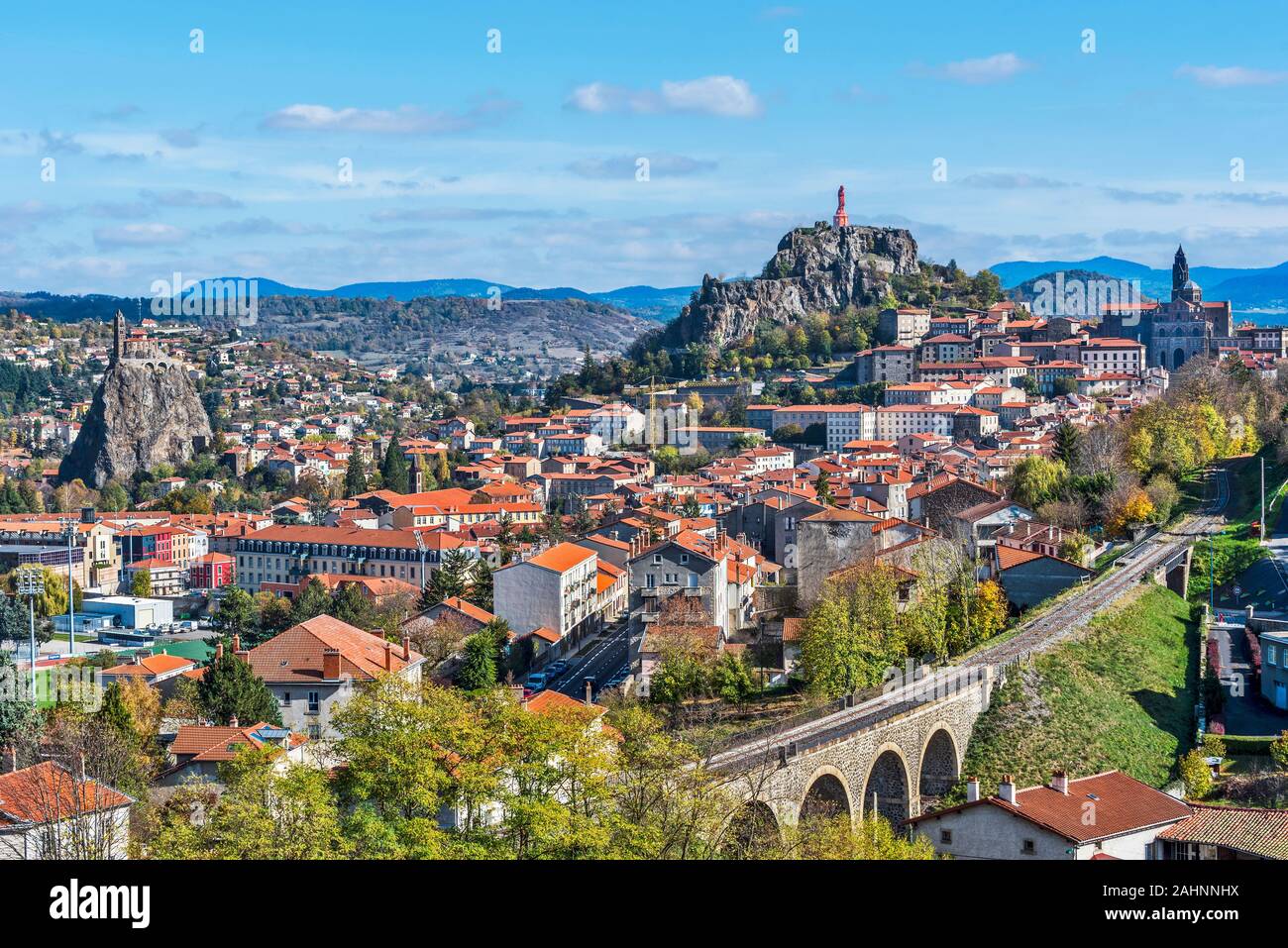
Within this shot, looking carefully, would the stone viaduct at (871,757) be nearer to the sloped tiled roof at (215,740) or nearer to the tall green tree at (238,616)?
the sloped tiled roof at (215,740)

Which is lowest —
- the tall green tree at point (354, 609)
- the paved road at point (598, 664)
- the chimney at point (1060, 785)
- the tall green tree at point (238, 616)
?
the tall green tree at point (238, 616)

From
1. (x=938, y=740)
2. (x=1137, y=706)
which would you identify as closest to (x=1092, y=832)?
(x=938, y=740)

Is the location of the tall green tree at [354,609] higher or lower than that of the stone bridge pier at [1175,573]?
lower

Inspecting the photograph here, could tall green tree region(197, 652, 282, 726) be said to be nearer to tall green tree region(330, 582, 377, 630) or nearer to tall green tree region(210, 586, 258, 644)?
tall green tree region(330, 582, 377, 630)

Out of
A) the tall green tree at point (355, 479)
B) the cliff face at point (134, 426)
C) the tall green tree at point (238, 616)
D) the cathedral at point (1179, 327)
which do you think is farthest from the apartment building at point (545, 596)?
the cliff face at point (134, 426)

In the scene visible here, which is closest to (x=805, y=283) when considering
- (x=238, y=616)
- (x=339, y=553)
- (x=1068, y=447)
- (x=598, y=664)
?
(x=1068, y=447)

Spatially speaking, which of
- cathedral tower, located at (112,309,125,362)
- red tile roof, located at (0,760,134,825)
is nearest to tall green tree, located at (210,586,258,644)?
red tile roof, located at (0,760,134,825)
